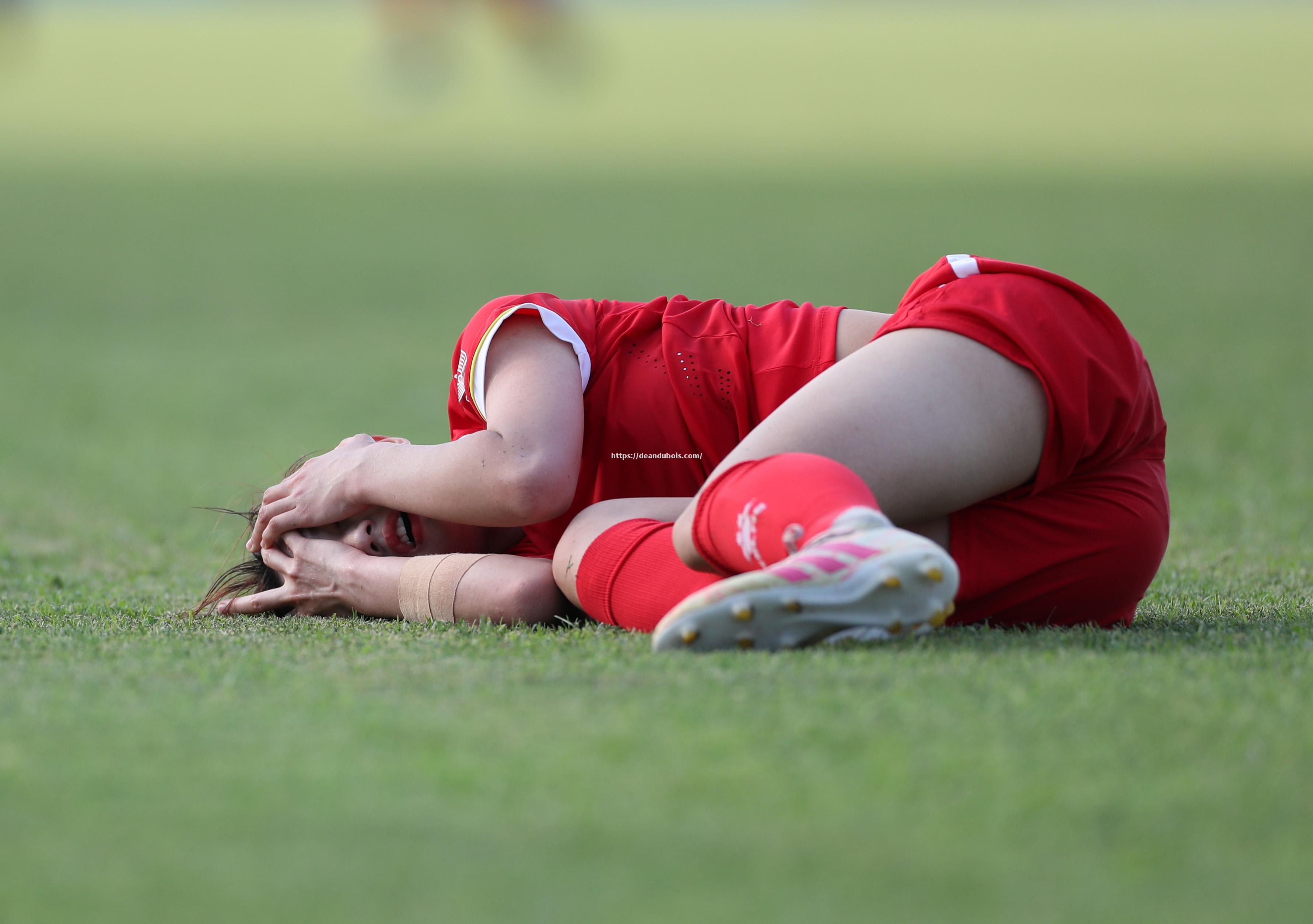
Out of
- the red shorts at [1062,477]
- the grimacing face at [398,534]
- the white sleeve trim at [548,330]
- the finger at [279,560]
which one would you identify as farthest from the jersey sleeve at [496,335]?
the red shorts at [1062,477]

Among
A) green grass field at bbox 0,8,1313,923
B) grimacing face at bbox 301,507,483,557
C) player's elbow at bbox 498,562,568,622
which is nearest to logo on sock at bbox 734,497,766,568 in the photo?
green grass field at bbox 0,8,1313,923

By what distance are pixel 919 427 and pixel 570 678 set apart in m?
0.42

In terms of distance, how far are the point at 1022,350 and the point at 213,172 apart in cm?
1247

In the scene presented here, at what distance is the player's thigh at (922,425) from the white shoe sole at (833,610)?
5.6 inches

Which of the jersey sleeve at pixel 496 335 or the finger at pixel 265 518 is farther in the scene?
the finger at pixel 265 518

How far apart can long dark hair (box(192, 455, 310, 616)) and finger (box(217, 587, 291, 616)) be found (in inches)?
1.6

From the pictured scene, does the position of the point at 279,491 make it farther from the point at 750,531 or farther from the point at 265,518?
the point at 750,531

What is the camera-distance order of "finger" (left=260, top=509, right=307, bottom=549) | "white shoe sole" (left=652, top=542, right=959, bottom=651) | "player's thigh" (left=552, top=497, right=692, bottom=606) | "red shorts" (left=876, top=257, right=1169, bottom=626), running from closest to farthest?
"white shoe sole" (left=652, top=542, right=959, bottom=651) → "red shorts" (left=876, top=257, right=1169, bottom=626) → "player's thigh" (left=552, top=497, right=692, bottom=606) → "finger" (left=260, top=509, right=307, bottom=549)

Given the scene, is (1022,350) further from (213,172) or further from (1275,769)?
(213,172)

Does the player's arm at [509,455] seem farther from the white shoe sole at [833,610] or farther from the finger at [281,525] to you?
the white shoe sole at [833,610]

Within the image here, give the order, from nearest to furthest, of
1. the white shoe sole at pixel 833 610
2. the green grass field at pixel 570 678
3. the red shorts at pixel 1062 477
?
the green grass field at pixel 570 678 < the white shoe sole at pixel 833 610 < the red shorts at pixel 1062 477

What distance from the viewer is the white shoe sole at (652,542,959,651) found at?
1.17 meters

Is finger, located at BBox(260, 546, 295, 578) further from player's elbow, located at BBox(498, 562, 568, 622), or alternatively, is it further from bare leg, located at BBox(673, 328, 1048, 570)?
bare leg, located at BBox(673, 328, 1048, 570)

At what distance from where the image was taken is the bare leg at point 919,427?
4.41ft
